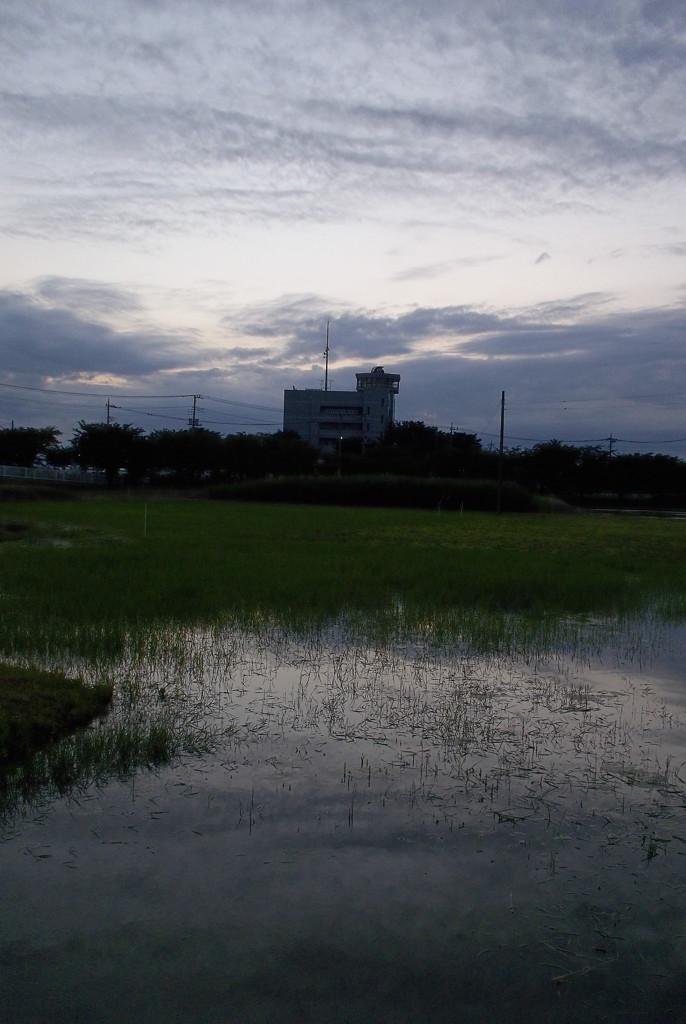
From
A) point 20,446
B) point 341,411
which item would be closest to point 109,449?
point 20,446

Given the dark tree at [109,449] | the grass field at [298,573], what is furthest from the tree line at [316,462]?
the grass field at [298,573]

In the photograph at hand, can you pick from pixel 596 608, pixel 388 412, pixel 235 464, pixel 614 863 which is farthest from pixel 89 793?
pixel 388 412

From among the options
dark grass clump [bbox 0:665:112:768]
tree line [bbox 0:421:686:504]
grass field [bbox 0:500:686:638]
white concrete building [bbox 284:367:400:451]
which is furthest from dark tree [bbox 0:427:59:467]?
dark grass clump [bbox 0:665:112:768]

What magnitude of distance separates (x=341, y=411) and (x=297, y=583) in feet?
308

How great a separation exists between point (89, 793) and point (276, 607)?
6.87m

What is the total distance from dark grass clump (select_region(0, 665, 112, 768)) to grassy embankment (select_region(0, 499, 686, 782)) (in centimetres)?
5

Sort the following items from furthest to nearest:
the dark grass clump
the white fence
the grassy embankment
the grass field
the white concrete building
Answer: the white concrete building < the white fence < the grass field < the grassy embankment < the dark grass clump

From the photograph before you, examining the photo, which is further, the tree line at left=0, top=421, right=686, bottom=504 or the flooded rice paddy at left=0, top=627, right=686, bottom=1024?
the tree line at left=0, top=421, right=686, bottom=504

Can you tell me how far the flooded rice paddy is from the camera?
10.7 feet

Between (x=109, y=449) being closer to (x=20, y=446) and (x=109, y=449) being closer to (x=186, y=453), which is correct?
(x=186, y=453)

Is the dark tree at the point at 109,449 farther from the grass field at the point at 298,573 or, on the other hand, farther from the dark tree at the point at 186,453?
the grass field at the point at 298,573

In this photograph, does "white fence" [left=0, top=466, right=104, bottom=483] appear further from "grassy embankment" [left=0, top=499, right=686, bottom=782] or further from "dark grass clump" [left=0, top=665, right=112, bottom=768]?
"dark grass clump" [left=0, top=665, right=112, bottom=768]

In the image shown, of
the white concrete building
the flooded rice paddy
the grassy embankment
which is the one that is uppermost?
the white concrete building

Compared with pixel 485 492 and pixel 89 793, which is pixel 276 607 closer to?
pixel 89 793
